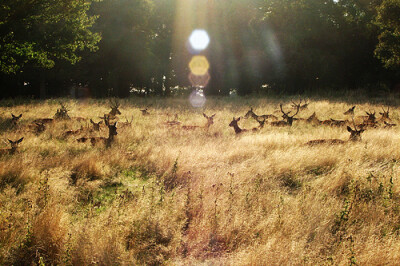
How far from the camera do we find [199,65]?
31.8m

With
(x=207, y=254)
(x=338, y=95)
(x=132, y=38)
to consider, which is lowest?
(x=207, y=254)

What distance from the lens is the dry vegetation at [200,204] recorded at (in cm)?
307

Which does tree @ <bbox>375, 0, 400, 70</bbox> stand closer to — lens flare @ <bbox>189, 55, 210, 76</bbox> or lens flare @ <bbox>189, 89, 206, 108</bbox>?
lens flare @ <bbox>189, 89, 206, 108</bbox>

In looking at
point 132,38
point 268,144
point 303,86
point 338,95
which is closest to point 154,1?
point 132,38

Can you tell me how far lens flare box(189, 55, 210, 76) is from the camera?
3078cm

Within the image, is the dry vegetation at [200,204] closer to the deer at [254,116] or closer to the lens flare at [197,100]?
the deer at [254,116]

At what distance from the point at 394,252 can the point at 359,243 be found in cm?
32

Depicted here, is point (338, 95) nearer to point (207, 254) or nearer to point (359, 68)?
point (359, 68)

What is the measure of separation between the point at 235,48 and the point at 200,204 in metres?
27.4

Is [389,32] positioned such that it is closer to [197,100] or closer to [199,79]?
[197,100]

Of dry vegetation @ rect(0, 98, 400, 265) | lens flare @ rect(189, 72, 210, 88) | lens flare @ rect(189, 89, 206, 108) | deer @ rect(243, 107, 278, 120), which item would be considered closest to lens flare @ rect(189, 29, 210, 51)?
lens flare @ rect(189, 72, 210, 88)

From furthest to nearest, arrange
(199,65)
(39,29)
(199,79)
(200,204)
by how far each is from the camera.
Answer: (199,79)
(199,65)
(39,29)
(200,204)

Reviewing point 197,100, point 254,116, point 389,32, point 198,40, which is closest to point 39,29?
Result: point 254,116

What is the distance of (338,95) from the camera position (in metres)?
23.2
